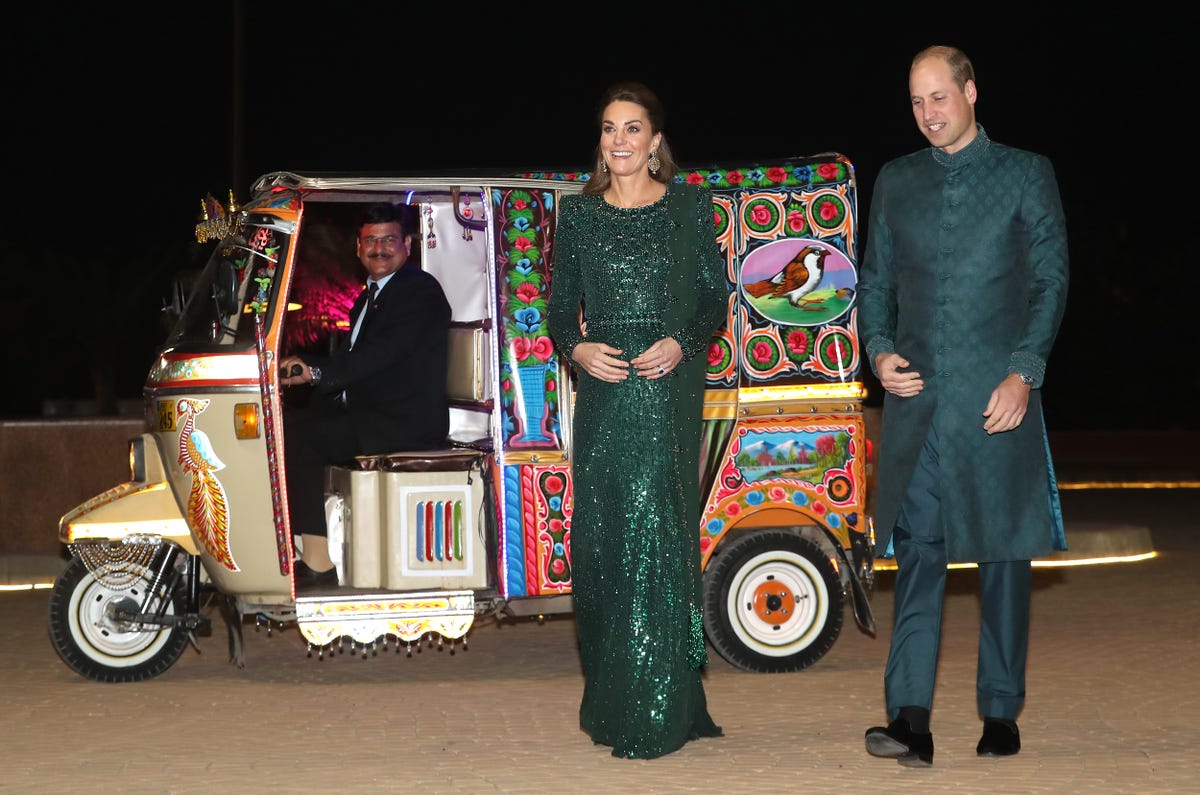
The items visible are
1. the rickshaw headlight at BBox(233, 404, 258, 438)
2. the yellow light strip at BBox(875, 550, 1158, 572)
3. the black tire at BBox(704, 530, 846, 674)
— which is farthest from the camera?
the yellow light strip at BBox(875, 550, 1158, 572)

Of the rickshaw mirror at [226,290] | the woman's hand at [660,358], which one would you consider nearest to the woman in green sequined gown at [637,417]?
the woman's hand at [660,358]

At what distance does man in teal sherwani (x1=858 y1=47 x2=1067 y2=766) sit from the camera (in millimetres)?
5766

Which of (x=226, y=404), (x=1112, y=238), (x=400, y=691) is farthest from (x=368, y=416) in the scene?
(x=1112, y=238)

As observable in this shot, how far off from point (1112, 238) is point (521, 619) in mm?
26112

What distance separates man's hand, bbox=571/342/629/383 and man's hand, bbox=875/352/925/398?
2.85 ft

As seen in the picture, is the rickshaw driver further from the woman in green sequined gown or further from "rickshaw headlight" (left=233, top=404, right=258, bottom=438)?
the woman in green sequined gown

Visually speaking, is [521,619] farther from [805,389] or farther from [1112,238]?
[1112,238]

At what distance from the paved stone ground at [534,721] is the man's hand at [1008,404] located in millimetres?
1143

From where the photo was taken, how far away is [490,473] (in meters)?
8.06

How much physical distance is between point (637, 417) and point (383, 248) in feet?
10.0

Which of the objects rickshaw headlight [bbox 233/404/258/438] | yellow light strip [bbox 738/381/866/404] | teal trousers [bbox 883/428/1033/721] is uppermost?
yellow light strip [bbox 738/381/866/404]

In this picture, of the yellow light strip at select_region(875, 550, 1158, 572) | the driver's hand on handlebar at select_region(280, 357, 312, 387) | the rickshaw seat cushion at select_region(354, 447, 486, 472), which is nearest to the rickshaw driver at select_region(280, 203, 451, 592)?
the driver's hand on handlebar at select_region(280, 357, 312, 387)

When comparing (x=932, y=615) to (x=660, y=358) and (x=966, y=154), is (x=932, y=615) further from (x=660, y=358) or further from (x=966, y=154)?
(x=966, y=154)

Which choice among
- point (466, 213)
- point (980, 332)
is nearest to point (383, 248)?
point (466, 213)
